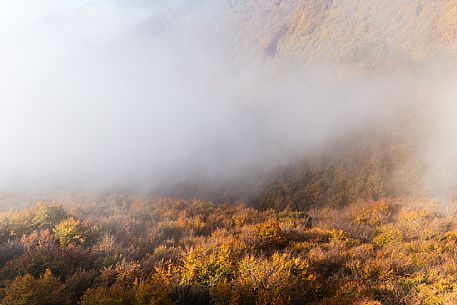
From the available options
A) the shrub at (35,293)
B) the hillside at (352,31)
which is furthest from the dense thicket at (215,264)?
the hillside at (352,31)

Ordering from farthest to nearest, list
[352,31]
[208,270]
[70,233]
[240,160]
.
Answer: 1. [352,31]
2. [240,160]
3. [70,233]
4. [208,270]

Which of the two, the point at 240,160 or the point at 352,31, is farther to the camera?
the point at 352,31

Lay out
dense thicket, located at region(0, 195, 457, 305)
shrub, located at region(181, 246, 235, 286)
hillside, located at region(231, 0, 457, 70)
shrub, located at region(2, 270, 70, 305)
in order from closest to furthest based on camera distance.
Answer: shrub, located at region(2, 270, 70, 305)
dense thicket, located at region(0, 195, 457, 305)
shrub, located at region(181, 246, 235, 286)
hillside, located at region(231, 0, 457, 70)

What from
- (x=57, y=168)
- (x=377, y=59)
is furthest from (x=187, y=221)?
(x=377, y=59)

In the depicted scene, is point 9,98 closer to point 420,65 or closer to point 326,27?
point 326,27

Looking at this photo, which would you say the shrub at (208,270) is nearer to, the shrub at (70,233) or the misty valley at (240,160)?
the misty valley at (240,160)

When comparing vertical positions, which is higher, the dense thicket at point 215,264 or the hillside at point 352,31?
the hillside at point 352,31

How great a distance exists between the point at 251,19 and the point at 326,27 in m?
22.1

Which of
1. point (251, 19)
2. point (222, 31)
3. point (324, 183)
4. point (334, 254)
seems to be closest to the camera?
point (334, 254)

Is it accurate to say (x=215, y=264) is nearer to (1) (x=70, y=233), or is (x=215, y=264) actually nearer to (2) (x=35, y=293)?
(2) (x=35, y=293)

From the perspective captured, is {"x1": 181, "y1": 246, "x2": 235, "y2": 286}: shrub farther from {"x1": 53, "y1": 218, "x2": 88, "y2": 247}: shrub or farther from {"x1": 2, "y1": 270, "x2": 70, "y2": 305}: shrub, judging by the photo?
{"x1": 53, "y1": 218, "x2": 88, "y2": 247}: shrub

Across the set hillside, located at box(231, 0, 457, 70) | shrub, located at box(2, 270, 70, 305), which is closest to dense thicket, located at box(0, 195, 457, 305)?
shrub, located at box(2, 270, 70, 305)

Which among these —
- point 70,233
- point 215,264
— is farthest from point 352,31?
point 70,233

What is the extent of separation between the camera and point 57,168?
35.8 m
